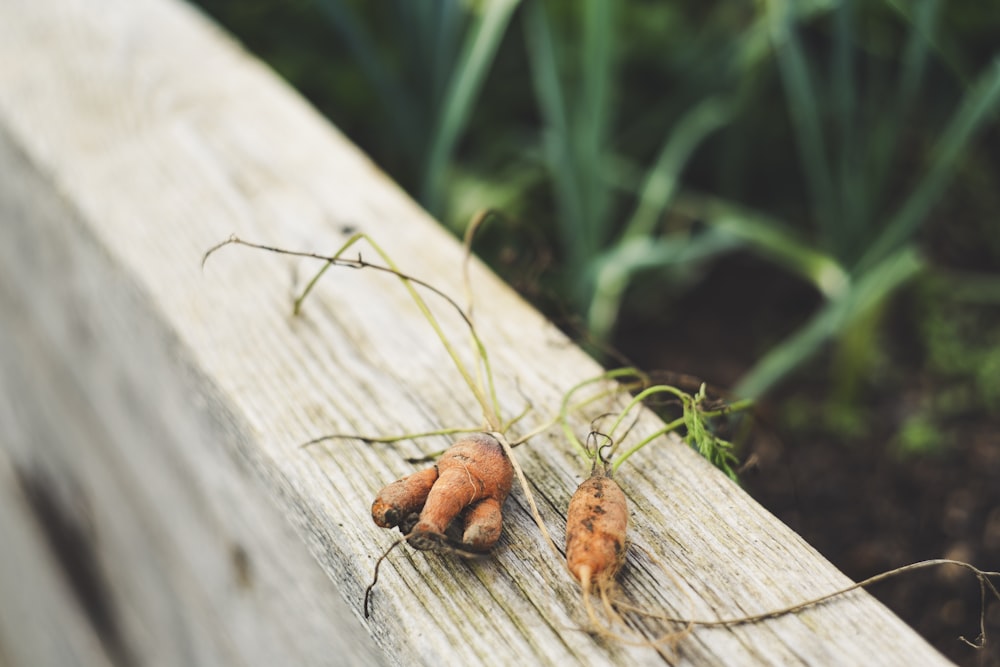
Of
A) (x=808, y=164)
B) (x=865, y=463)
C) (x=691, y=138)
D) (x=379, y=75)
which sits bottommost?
(x=865, y=463)

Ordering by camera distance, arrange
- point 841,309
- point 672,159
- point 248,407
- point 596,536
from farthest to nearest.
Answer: point 672,159, point 841,309, point 248,407, point 596,536

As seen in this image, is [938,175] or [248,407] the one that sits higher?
[938,175]

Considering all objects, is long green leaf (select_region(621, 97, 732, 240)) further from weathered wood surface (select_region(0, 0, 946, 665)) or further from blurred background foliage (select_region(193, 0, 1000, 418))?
weathered wood surface (select_region(0, 0, 946, 665))

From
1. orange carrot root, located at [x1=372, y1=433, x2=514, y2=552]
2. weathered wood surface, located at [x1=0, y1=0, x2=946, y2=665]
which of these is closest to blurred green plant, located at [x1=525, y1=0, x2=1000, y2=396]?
weathered wood surface, located at [x1=0, y1=0, x2=946, y2=665]

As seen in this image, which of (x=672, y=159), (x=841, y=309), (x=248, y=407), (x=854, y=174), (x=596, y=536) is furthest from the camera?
(x=672, y=159)

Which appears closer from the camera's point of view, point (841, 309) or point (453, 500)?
point (453, 500)

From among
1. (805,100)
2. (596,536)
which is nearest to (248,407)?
(596,536)

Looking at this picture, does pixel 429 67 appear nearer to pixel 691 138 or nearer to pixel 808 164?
pixel 691 138
